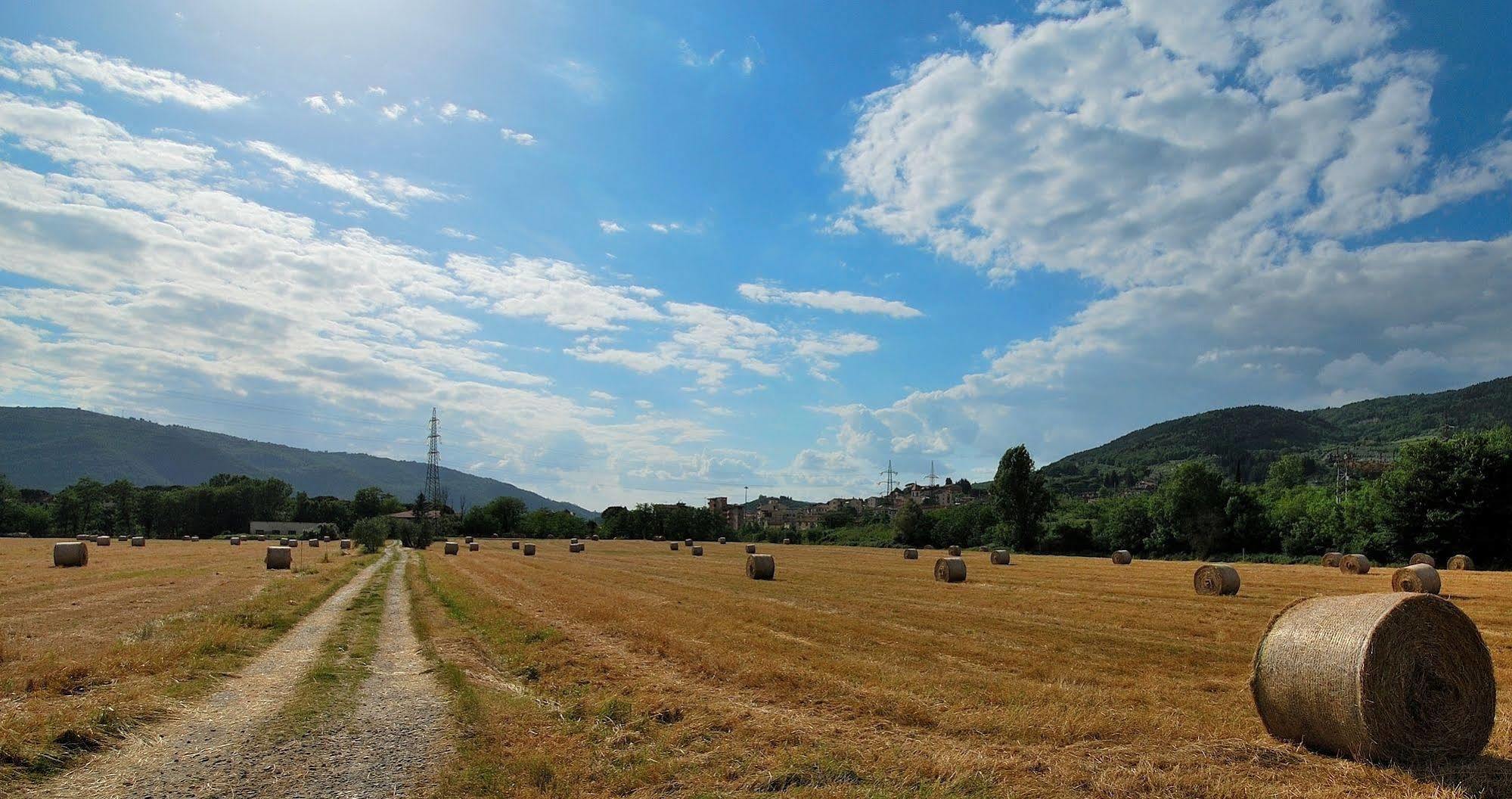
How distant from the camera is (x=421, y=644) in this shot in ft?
55.0

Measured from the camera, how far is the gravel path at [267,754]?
749cm

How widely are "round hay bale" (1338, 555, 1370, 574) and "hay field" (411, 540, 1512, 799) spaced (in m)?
21.8

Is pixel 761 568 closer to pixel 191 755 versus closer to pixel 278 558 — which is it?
pixel 278 558

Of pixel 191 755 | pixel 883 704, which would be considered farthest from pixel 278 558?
pixel 883 704

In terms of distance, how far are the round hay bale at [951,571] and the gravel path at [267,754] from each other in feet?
82.5

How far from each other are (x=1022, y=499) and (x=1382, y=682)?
270 feet

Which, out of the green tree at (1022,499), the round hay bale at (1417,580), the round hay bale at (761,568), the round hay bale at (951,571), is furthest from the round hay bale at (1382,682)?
the green tree at (1022,499)

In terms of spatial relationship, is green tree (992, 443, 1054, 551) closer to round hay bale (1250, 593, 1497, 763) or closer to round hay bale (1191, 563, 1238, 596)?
round hay bale (1191, 563, 1238, 596)

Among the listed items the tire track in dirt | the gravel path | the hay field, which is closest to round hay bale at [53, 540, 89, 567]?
the hay field

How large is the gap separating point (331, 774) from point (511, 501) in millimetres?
145303

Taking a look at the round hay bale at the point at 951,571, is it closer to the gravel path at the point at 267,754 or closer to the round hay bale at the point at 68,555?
the gravel path at the point at 267,754

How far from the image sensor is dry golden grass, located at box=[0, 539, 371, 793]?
28.8ft

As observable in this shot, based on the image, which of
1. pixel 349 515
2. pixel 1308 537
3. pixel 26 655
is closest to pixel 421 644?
pixel 26 655

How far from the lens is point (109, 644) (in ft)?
48.0
